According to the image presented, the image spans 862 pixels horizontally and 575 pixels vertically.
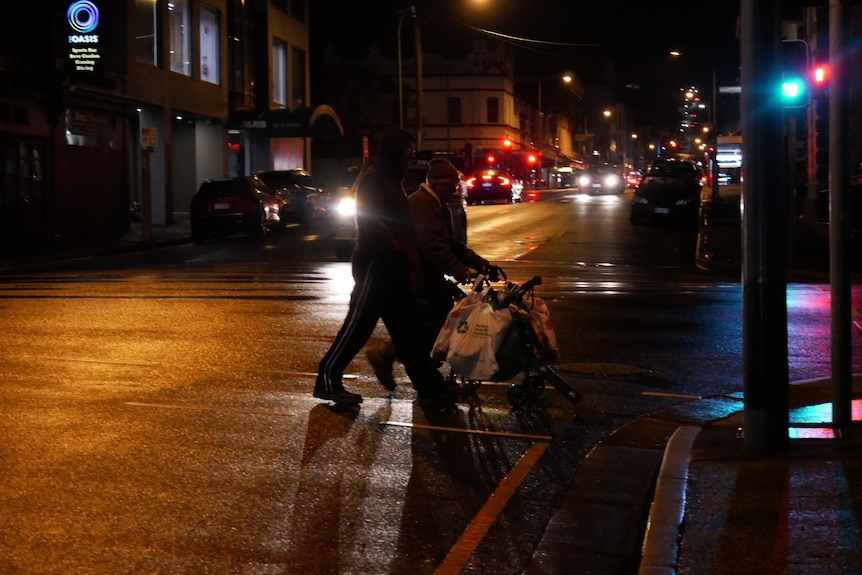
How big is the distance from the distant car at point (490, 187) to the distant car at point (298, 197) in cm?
1410

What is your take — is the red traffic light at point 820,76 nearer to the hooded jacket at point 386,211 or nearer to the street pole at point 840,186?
the street pole at point 840,186

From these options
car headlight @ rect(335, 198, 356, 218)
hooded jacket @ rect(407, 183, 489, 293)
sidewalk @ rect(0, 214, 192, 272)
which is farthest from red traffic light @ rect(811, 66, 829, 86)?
sidewalk @ rect(0, 214, 192, 272)

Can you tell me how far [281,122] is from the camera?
4088cm

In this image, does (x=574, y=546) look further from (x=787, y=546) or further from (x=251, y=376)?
(x=251, y=376)

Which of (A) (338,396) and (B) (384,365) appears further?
(B) (384,365)

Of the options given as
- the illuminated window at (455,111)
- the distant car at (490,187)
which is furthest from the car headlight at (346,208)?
the illuminated window at (455,111)

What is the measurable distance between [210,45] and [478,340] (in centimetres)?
3530

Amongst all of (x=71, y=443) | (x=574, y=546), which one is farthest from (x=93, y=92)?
(x=574, y=546)

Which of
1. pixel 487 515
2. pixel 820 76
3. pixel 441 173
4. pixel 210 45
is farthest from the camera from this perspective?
pixel 210 45

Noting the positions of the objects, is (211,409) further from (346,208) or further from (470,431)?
(346,208)

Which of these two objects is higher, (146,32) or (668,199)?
(146,32)

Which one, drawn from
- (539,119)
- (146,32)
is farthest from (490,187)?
(539,119)

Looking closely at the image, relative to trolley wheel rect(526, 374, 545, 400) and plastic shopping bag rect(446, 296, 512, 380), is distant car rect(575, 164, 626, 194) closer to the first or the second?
trolley wheel rect(526, 374, 545, 400)

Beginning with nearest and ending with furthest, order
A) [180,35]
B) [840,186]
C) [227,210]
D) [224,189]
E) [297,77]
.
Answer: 1. [840,186]
2. [227,210]
3. [224,189]
4. [180,35]
5. [297,77]
